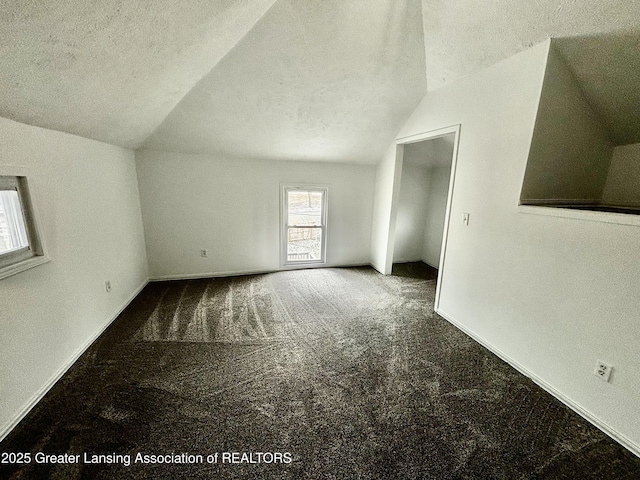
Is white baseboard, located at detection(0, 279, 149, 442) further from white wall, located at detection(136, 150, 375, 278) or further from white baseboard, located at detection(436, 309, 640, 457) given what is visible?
white baseboard, located at detection(436, 309, 640, 457)

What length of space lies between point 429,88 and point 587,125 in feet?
4.76

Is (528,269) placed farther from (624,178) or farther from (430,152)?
(430,152)

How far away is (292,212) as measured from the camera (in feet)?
14.2

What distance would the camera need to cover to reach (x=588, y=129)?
2.24 metres

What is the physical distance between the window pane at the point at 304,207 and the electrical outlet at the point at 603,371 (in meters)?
3.49

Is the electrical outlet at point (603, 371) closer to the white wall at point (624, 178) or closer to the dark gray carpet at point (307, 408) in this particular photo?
the dark gray carpet at point (307, 408)

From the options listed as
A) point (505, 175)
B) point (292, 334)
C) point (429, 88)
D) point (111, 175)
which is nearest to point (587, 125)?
point (505, 175)

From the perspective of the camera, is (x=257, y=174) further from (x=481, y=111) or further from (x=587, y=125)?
(x=587, y=125)

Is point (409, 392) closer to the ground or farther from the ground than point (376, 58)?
closer to the ground

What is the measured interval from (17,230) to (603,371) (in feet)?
12.6

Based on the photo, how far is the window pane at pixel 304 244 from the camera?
4429 mm

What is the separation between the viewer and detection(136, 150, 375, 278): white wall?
3607 millimetres

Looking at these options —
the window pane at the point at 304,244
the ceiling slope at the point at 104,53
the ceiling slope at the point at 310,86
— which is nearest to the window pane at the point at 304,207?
the window pane at the point at 304,244

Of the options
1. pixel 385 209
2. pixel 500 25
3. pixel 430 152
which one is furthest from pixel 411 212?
pixel 500 25
